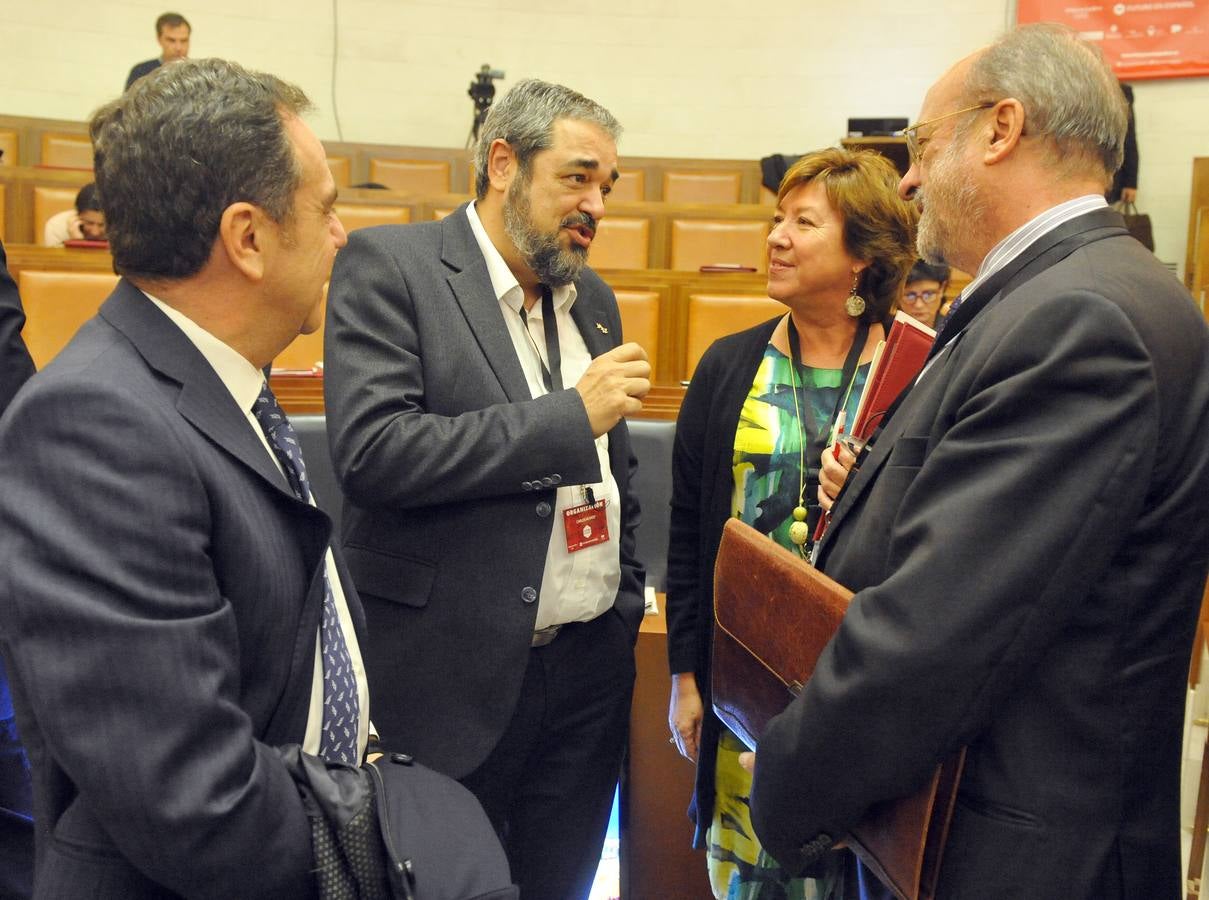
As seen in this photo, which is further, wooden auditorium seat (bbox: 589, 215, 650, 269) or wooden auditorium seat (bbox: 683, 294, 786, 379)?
wooden auditorium seat (bbox: 589, 215, 650, 269)

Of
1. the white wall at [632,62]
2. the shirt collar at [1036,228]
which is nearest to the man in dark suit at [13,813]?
the shirt collar at [1036,228]

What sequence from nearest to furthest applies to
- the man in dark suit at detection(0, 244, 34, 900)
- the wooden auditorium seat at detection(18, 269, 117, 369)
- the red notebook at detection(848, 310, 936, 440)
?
the red notebook at detection(848, 310, 936, 440) → the man in dark suit at detection(0, 244, 34, 900) → the wooden auditorium seat at detection(18, 269, 117, 369)

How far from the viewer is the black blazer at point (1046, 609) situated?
0.91 m

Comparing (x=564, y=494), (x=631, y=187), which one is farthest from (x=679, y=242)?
(x=564, y=494)

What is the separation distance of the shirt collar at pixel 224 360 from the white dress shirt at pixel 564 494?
61 cm

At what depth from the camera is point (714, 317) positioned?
13.0ft

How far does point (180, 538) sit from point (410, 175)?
6056mm

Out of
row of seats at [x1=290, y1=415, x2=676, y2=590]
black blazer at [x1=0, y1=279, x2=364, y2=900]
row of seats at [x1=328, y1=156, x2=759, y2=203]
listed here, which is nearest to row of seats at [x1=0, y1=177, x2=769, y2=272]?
row of seats at [x1=328, y1=156, x2=759, y2=203]

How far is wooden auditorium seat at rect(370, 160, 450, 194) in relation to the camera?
649cm

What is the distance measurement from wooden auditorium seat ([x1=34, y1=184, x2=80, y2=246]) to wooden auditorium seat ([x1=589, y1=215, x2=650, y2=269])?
2522 millimetres

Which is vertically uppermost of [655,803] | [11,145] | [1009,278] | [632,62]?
[632,62]

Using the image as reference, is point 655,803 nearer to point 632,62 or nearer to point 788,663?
point 788,663

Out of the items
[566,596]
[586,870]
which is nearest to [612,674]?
[566,596]

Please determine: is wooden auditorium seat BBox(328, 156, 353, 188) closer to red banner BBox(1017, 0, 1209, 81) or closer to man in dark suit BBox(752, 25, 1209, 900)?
Answer: red banner BBox(1017, 0, 1209, 81)
